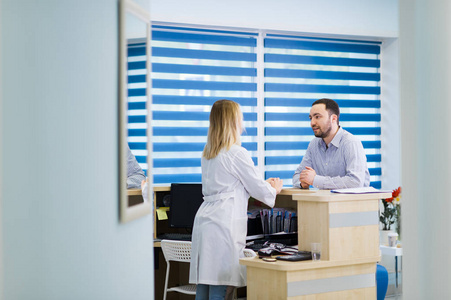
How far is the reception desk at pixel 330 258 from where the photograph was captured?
3.41 m

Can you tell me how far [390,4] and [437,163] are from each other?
3948 millimetres

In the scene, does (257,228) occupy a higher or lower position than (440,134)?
lower

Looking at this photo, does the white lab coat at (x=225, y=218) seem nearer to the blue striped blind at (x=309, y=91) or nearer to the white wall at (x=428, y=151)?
the white wall at (x=428, y=151)

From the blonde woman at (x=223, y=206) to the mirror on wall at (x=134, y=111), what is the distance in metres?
1.00

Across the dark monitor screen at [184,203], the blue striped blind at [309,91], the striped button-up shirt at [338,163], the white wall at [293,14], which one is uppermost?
the white wall at [293,14]

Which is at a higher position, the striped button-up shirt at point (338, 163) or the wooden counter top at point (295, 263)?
the striped button-up shirt at point (338, 163)

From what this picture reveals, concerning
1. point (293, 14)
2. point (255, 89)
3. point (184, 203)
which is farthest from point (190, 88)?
point (184, 203)

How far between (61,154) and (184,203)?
264 centimetres

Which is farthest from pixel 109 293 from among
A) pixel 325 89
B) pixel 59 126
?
pixel 325 89

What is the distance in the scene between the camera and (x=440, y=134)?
310cm

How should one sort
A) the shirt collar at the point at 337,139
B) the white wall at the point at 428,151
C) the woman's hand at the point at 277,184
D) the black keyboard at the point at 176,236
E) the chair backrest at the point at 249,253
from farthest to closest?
1. the black keyboard at the point at 176,236
2. the shirt collar at the point at 337,139
3. the woman's hand at the point at 277,184
4. the chair backrest at the point at 249,253
5. the white wall at the point at 428,151

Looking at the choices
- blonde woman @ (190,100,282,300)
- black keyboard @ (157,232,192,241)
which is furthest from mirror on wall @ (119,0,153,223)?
black keyboard @ (157,232,192,241)

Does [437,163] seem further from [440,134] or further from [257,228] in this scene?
[257,228]

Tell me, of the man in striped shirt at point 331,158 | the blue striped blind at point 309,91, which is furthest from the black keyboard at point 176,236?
the blue striped blind at point 309,91
